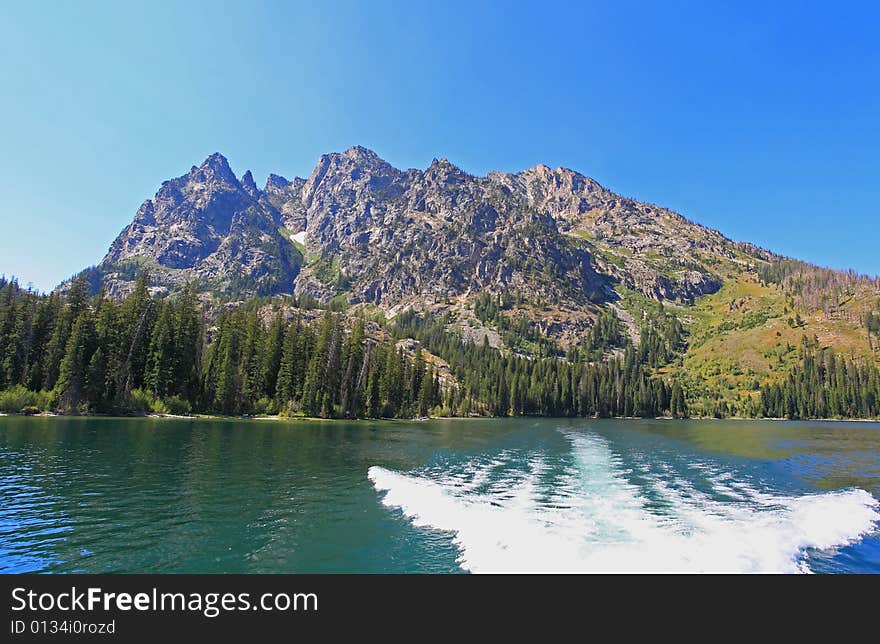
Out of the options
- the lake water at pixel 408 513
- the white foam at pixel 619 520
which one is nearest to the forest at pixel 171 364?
the lake water at pixel 408 513

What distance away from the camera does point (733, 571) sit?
14961 millimetres

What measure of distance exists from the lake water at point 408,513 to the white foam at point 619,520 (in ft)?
0.34

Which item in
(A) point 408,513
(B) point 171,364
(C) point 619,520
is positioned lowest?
(A) point 408,513

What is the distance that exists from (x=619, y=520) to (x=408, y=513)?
10438mm

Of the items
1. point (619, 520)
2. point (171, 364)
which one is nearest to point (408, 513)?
point (619, 520)

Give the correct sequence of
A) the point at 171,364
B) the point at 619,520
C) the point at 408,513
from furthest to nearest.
A: the point at 171,364
the point at 408,513
the point at 619,520

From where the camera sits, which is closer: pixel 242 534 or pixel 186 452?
pixel 242 534

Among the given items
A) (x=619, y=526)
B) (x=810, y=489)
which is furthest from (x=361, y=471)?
(x=810, y=489)

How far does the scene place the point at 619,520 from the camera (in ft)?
71.7

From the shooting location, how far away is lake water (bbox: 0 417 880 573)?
16.2m

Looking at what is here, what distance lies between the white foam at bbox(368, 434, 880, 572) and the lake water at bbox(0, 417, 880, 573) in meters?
0.10

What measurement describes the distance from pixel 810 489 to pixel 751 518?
610 inches

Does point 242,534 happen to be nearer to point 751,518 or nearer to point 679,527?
point 679,527

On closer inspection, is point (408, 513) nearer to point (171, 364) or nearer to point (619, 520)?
point (619, 520)
